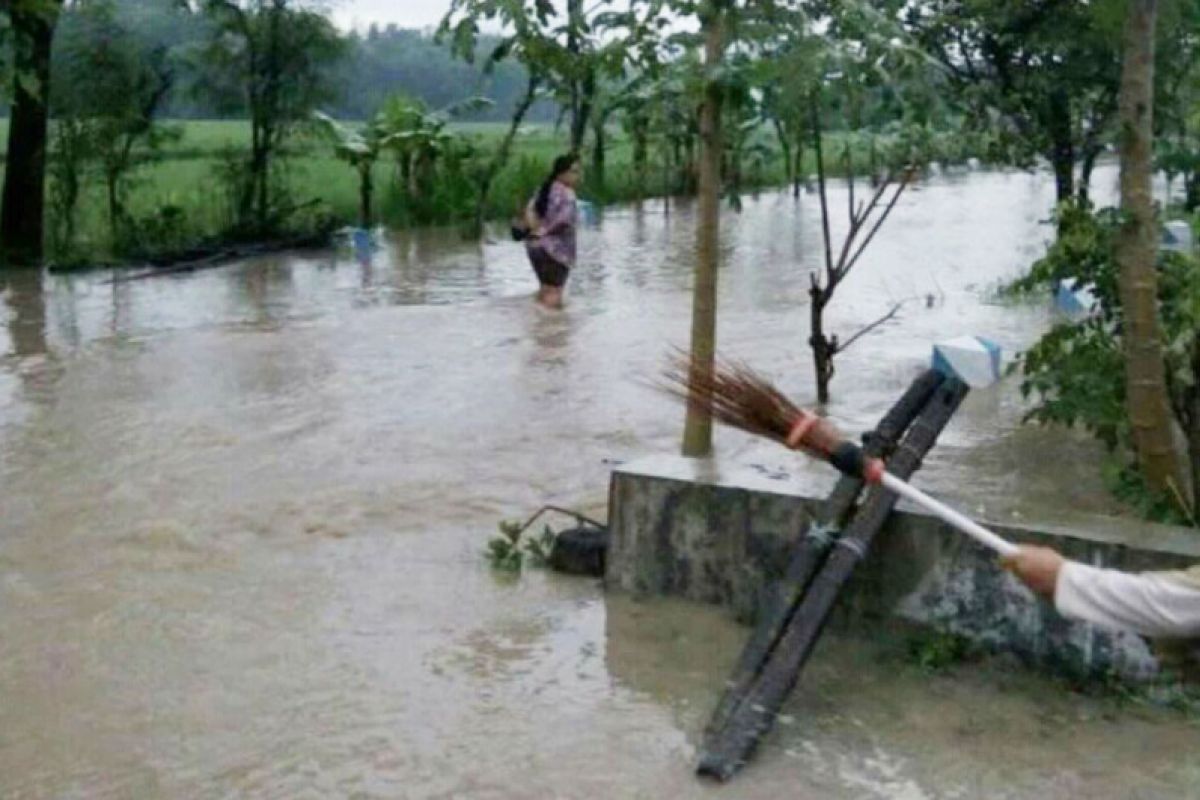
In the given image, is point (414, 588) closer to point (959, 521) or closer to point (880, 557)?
point (880, 557)

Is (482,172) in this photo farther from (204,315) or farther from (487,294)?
(204,315)

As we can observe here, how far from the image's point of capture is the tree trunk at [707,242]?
23.6 feet

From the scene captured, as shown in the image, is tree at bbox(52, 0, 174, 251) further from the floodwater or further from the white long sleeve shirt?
the white long sleeve shirt

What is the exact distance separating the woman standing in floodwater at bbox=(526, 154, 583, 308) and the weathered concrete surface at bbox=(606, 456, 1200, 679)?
9.40 meters

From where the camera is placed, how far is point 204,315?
15836mm

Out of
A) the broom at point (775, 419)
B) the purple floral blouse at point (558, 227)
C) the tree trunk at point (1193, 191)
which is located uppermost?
the tree trunk at point (1193, 191)

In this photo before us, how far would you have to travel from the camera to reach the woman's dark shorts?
52.2ft

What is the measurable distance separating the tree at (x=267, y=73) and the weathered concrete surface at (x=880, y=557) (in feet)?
55.2

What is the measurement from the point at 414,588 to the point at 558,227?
30.4 feet

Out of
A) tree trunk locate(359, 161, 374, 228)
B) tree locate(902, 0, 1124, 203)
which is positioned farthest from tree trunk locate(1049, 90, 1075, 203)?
tree trunk locate(359, 161, 374, 228)

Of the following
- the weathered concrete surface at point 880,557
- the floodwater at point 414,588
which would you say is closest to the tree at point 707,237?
the floodwater at point 414,588

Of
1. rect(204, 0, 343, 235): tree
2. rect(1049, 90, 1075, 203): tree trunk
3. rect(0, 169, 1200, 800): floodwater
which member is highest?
rect(204, 0, 343, 235): tree

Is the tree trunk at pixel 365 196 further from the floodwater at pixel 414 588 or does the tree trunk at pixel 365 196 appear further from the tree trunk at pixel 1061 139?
the tree trunk at pixel 1061 139

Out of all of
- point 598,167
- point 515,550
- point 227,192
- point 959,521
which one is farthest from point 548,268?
point 598,167
